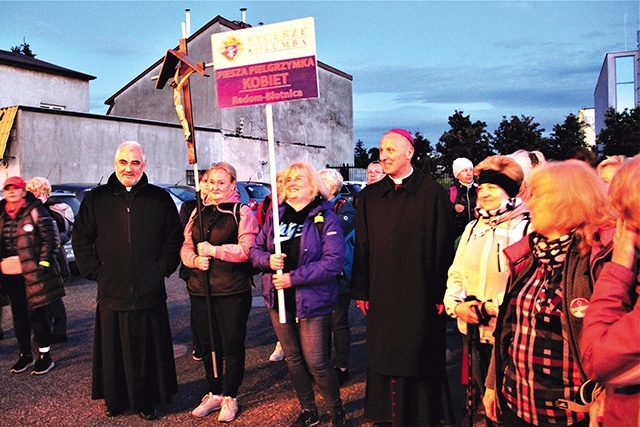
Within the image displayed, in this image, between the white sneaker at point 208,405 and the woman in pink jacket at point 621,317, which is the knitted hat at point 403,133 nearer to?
the woman in pink jacket at point 621,317

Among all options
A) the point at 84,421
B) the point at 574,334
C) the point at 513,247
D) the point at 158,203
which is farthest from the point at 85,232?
the point at 574,334

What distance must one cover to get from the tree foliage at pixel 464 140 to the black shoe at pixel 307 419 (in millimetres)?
15395

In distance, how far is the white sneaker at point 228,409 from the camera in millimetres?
4730

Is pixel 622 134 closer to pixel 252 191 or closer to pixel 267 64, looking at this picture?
pixel 252 191

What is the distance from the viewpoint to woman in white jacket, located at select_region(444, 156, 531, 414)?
143 inches

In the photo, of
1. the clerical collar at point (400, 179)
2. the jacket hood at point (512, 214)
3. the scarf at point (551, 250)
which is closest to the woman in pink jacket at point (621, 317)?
the scarf at point (551, 250)

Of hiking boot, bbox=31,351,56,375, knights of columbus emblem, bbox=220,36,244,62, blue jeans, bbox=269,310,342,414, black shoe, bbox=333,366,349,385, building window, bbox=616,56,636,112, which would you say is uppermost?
building window, bbox=616,56,636,112

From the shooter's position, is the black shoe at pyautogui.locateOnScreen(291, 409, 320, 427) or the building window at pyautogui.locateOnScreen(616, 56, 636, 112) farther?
the building window at pyautogui.locateOnScreen(616, 56, 636, 112)

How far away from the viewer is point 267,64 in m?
4.66

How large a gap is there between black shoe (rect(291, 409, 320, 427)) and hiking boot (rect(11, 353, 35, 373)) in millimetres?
3064

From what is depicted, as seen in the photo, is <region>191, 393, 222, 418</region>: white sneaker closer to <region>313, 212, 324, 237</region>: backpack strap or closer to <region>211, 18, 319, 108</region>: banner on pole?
<region>313, 212, 324, 237</region>: backpack strap

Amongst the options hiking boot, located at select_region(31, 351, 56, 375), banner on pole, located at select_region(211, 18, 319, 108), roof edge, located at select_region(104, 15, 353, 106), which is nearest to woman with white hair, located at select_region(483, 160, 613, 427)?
banner on pole, located at select_region(211, 18, 319, 108)

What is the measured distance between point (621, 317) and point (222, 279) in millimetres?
3320

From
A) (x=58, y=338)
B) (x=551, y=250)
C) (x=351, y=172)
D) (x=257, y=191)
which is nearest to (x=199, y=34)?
(x=351, y=172)
